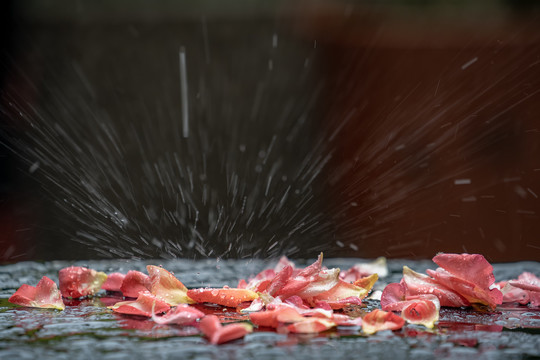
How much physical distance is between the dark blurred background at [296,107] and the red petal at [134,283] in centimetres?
180

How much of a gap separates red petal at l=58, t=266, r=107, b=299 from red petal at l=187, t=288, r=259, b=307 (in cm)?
20

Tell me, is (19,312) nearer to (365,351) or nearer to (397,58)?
(365,351)

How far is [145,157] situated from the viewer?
301cm

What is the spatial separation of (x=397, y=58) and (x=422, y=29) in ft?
0.73

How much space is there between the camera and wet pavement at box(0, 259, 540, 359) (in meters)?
0.57

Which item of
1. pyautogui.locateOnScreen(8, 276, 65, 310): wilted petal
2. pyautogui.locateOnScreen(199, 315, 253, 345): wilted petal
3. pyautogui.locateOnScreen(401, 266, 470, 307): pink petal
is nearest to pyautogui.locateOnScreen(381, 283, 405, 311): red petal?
pyautogui.locateOnScreen(401, 266, 470, 307): pink petal

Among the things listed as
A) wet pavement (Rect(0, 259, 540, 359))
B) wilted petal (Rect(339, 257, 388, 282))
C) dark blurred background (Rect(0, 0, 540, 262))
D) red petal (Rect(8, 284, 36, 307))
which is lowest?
wet pavement (Rect(0, 259, 540, 359))

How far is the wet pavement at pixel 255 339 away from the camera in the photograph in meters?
0.57

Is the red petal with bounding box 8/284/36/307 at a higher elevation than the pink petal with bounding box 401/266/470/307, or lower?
higher

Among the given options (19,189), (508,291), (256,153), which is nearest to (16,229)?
(19,189)

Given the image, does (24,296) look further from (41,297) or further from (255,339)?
(255,339)

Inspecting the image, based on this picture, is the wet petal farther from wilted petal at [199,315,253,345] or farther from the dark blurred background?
the dark blurred background

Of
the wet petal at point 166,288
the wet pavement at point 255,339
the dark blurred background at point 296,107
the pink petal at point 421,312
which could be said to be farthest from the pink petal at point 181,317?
the dark blurred background at point 296,107

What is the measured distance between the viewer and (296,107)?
127 inches
